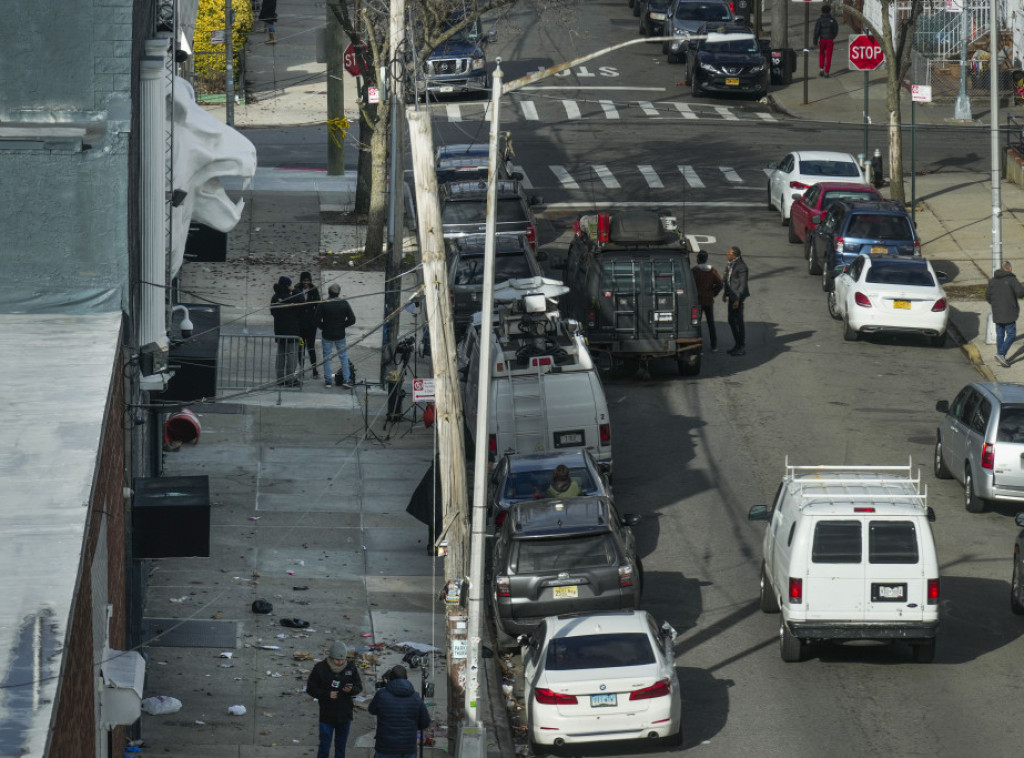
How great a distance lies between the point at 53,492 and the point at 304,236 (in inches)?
1061

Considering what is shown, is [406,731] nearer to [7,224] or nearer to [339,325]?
[7,224]

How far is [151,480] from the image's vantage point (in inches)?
719

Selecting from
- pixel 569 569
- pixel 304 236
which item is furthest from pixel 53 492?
pixel 304 236

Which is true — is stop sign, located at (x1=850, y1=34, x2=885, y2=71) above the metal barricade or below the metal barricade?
above

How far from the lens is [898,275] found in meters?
31.6

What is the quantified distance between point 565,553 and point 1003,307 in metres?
13.2

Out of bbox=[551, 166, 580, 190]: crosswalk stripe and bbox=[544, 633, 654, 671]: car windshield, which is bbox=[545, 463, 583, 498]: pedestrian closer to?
bbox=[544, 633, 654, 671]: car windshield

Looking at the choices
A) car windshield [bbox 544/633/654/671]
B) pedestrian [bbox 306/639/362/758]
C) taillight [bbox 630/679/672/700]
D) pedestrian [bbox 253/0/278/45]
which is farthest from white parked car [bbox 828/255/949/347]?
pedestrian [bbox 253/0/278/45]

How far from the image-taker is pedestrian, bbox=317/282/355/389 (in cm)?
2892

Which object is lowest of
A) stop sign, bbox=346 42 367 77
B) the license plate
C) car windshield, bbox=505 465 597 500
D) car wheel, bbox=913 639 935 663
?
car wheel, bbox=913 639 935 663

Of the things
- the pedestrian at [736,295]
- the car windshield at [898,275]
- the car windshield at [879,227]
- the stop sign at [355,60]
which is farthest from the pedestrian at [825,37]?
the pedestrian at [736,295]

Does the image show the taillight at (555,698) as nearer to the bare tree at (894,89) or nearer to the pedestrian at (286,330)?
the pedestrian at (286,330)

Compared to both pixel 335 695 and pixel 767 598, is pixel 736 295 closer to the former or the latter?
pixel 767 598

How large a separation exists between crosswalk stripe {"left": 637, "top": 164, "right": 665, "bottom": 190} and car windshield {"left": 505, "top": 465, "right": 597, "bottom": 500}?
2214cm
